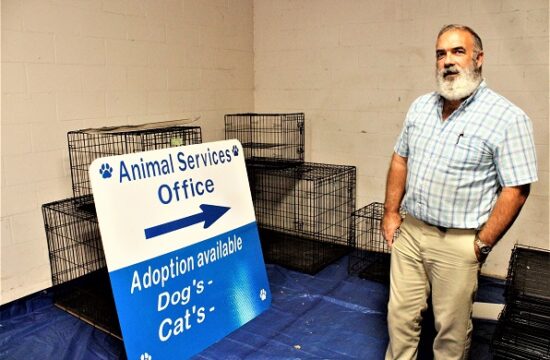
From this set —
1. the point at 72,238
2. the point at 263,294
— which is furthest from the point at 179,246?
the point at 72,238

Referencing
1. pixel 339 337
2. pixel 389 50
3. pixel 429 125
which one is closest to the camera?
pixel 429 125

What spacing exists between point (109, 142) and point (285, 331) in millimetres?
1691

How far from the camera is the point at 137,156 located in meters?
2.25

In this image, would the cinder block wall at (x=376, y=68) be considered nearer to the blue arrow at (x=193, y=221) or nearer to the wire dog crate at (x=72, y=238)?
the blue arrow at (x=193, y=221)

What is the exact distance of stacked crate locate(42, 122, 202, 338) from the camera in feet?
9.48

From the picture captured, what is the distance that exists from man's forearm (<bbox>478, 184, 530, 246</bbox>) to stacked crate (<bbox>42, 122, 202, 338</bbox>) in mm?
1881

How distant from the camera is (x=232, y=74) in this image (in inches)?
160

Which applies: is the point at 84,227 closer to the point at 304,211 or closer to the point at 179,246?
the point at 179,246

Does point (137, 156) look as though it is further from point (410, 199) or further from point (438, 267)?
point (438, 267)

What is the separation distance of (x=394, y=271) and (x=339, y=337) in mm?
616

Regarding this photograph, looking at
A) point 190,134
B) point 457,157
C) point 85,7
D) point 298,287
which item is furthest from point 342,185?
point 85,7

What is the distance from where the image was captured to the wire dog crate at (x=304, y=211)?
376 cm

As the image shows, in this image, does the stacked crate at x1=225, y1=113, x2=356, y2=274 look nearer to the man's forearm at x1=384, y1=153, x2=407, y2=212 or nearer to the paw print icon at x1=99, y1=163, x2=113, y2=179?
the man's forearm at x1=384, y1=153, x2=407, y2=212

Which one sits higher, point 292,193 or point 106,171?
point 106,171
